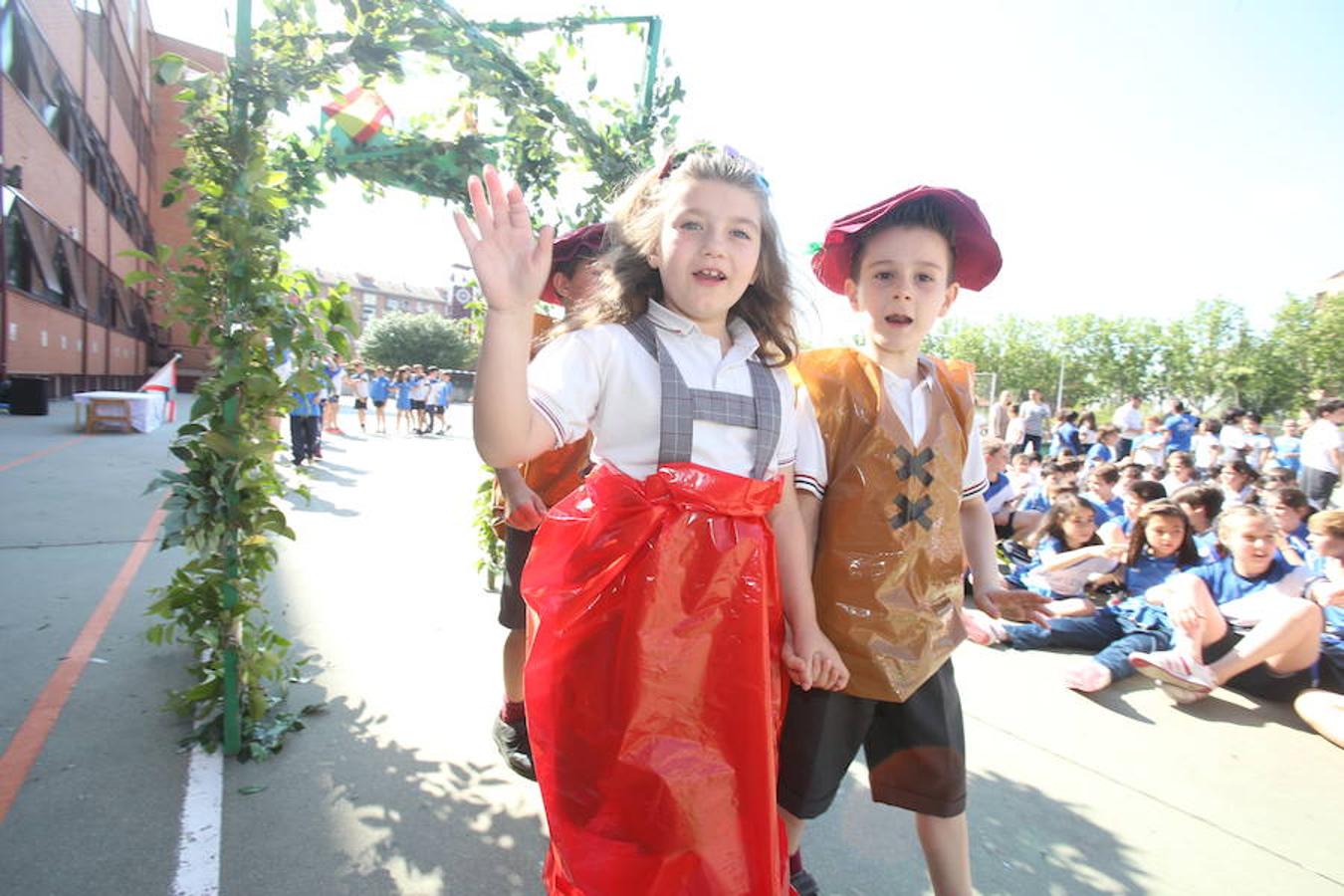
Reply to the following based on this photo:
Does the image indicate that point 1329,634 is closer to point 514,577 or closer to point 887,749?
point 887,749

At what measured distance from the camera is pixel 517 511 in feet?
8.02

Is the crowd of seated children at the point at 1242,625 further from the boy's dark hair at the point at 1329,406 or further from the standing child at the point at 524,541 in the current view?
the boy's dark hair at the point at 1329,406

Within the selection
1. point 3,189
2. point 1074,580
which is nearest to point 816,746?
point 1074,580

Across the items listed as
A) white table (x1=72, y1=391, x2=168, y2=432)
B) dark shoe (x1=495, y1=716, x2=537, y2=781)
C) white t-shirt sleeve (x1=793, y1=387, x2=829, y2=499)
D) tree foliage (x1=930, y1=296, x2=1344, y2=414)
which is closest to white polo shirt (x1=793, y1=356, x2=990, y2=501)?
white t-shirt sleeve (x1=793, y1=387, x2=829, y2=499)

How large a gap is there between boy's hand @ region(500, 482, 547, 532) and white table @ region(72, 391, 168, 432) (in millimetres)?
13567

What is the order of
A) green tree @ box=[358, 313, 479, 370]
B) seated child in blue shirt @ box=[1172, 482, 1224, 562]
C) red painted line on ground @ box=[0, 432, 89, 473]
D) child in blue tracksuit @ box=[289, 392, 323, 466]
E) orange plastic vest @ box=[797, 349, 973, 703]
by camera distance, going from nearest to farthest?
1. orange plastic vest @ box=[797, 349, 973, 703]
2. seated child in blue shirt @ box=[1172, 482, 1224, 562]
3. red painted line on ground @ box=[0, 432, 89, 473]
4. child in blue tracksuit @ box=[289, 392, 323, 466]
5. green tree @ box=[358, 313, 479, 370]

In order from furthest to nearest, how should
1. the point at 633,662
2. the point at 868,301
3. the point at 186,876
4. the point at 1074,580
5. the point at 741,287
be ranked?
the point at 1074,580 < the point at 186,876 < the point at 868,301 < the point at 741,287 < the point at 633,662

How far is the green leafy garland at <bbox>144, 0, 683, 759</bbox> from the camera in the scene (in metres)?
2.50

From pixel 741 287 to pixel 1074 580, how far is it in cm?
447

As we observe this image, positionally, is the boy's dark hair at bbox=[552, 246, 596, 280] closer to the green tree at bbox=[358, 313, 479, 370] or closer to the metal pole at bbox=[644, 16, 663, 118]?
the metal pole at bbox=[644, 16, 663, 118]

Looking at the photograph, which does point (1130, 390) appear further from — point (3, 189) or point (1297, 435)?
point (3, 189)

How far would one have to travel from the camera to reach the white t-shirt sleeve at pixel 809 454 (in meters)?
1.78

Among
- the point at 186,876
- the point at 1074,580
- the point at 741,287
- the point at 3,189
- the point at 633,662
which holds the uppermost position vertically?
the point at 3,189

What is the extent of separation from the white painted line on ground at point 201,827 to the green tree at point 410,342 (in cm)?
4866
